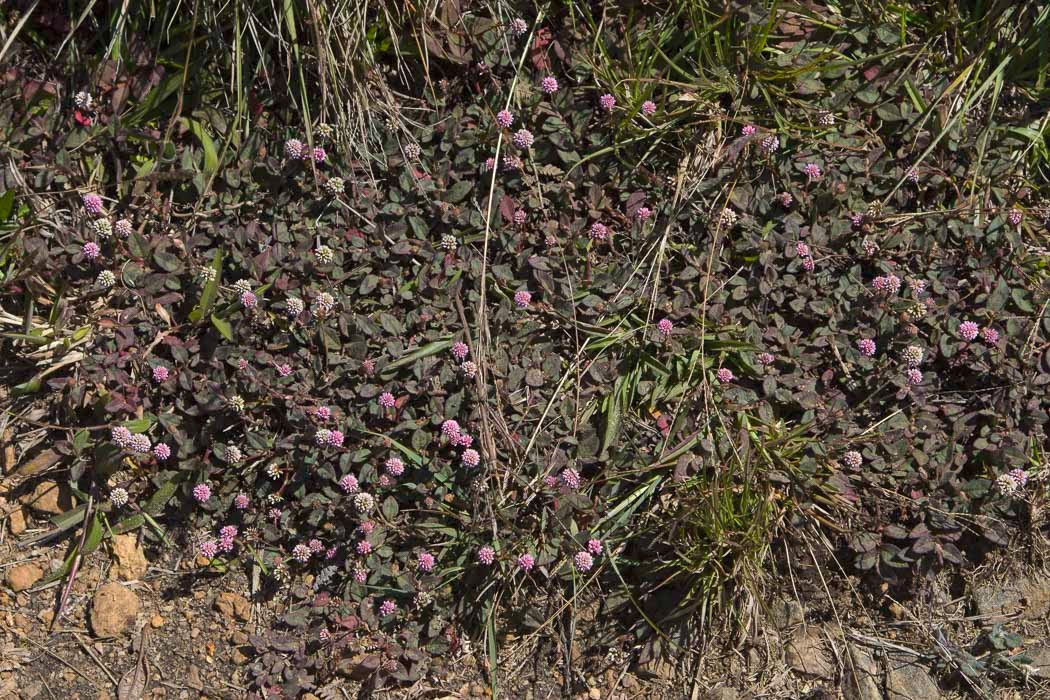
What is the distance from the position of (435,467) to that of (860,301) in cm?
169

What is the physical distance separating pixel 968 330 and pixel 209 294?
8.97 ft

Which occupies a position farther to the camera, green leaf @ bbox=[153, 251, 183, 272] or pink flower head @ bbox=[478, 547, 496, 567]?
green leaf @ bbox=[153, 251, 183, 272]

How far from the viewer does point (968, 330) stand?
3.31m

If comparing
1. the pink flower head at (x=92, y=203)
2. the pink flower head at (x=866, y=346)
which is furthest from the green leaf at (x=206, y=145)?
the pink flower head at (x=866, y=346)

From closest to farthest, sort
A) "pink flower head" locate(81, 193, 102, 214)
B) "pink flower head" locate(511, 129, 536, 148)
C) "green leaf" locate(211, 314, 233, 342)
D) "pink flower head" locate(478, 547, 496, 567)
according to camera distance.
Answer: "pink flower head" locate(478, 547, 496, 567) → "green leaf" locate(211, 314, 233, 342) → "pink flower head" locate(81, 193, 102, 214) → "pink flower head" locate(511, 129, 536, 148)

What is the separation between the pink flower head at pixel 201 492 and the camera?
313 cm

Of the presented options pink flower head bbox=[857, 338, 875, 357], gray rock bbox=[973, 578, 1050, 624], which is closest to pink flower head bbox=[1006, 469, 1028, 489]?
gray rock bbox=[973, 578, 1050, 624]

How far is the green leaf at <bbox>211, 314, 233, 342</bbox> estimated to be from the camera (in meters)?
3.17

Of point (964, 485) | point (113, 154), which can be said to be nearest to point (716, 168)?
point (964, 485)

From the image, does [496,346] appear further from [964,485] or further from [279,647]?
[964,485]

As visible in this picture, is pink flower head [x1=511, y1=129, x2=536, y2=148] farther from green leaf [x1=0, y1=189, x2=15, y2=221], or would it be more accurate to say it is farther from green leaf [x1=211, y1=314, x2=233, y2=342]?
green leaf [x1=0, y1=189, x2=15, y2=221]

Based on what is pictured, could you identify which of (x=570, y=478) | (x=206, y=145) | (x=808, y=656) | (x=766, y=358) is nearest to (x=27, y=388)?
(x=206, y=145)

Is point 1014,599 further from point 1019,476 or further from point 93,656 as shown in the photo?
point 93,656

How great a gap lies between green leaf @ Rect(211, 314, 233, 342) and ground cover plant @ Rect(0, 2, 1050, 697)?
50mm
